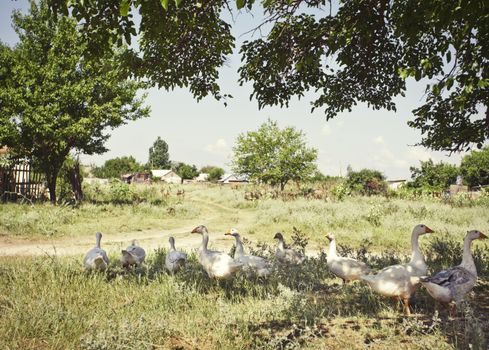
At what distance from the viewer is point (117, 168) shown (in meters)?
95.8

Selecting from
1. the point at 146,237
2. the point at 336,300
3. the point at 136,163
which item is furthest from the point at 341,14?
the point at 136,163

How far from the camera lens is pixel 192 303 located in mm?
5609

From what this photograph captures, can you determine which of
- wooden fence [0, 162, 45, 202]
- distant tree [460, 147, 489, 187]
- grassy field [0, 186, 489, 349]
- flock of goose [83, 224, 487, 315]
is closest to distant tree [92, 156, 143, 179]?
wooden fence [0, 162, 45, 202]

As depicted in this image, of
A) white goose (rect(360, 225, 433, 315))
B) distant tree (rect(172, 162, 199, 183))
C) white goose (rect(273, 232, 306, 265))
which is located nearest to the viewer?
white goose (rect(360, 225, 433, 315))

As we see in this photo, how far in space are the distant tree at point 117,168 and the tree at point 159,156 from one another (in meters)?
17.2

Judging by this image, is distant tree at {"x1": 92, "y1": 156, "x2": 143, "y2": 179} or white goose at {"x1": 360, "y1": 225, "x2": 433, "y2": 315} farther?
distant tree at {"x1": 92, "y1": 156, "x2": 143, "y2": 179}

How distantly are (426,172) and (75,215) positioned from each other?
39512mm

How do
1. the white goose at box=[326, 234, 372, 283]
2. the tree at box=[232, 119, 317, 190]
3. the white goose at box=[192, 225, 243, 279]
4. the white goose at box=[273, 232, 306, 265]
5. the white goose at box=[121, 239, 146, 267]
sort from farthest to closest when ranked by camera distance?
the tree at box=[232, 119, 317, 190] < the white goose at box=[273, 232, 306, 265] < the white goose at box=[121, 239, 146, 267] < the white goose at box=[326, 234, 372, 283] < the white goose at box=[192, 225, 243, 279]

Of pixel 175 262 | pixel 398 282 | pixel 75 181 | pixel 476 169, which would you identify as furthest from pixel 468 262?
pixel 476 169

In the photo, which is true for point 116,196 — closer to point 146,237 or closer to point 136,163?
point 146,237

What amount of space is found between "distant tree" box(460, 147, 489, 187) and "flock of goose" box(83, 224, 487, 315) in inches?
2078

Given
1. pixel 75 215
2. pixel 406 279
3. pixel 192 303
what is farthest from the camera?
pixel 75 215

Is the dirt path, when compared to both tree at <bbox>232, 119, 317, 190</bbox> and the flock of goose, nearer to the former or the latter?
the flock of goose

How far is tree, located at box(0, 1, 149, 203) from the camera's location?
19.5 m
